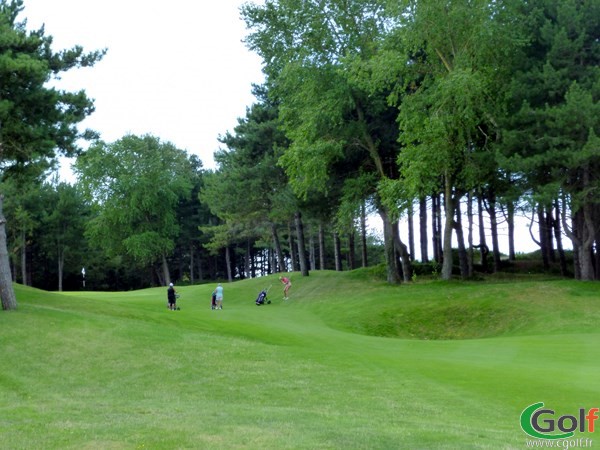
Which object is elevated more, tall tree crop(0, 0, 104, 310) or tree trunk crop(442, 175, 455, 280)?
tall tree crop(0, 0, 104, 310)

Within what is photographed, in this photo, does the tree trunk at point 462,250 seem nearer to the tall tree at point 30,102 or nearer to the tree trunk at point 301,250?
the tree trunk at point 301,250

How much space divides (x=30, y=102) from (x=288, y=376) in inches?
615

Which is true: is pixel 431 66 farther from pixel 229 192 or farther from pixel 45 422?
pixel 45 422

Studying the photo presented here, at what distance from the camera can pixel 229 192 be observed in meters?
49.2

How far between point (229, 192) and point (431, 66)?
20.1m

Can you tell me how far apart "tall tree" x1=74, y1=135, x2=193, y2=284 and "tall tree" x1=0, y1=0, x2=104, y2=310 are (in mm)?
40876

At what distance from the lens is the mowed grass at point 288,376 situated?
8.87 metres

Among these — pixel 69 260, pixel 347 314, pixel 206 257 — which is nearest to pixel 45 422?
pixel 347 314

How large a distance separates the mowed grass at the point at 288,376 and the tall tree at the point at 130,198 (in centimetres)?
3802

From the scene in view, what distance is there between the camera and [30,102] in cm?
2392

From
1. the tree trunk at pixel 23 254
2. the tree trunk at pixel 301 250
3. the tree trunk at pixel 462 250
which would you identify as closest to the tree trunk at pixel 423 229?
the tree trunk at pixel 462 250

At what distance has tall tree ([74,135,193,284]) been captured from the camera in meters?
67.6
